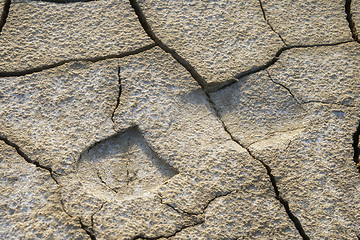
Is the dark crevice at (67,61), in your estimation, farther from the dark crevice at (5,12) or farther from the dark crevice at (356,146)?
the dark crevice at (356,146)

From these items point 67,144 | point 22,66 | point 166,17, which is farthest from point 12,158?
point 166,17

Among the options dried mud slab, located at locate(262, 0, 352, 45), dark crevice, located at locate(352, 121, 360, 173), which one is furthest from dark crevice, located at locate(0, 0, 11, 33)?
dark crevice, located at locate(352, 121, 360, 173)

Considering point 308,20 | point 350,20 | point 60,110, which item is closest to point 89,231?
point 60,110

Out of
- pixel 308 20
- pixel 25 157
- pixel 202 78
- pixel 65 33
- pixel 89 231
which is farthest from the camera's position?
pixel 308 20

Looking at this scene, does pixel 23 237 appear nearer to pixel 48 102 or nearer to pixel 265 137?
pixel 48 102

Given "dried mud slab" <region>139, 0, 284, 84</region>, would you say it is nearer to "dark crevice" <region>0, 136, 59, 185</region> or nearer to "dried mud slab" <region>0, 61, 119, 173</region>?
"dried mud slab" <region>0, 61, 119, 173</region>

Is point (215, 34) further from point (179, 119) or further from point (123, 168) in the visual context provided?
point (123, 168)
